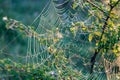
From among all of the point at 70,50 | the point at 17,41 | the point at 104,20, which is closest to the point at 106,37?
the point at 104,20

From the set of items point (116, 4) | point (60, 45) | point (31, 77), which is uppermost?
point (116, 4)

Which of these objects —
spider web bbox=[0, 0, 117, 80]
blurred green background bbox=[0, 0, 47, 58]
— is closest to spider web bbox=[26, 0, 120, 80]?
spider web bbox=[0, 0, 117, 80]

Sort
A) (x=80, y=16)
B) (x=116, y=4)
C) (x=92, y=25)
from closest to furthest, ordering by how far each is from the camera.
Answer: (x=116, y=4) < (x=92, y=25) < (x=80, y=16)

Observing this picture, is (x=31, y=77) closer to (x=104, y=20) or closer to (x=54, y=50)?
(x=54, y=50)

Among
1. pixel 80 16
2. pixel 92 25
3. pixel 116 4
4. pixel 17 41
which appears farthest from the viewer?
pixel 17 41

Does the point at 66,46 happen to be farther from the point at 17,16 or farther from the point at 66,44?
the point at 17,16

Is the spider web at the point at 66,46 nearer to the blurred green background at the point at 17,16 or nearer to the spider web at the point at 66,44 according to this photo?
the spider web at the point at 66,44

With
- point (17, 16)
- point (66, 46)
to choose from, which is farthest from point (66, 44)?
point (17, 16)

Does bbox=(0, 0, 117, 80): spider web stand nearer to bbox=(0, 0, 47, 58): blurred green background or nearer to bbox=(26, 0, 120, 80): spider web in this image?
bbox=(26, 0, 120, 80): spider web
